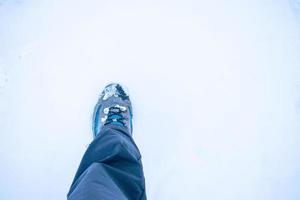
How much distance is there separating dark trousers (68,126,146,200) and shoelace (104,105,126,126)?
6.6 inches

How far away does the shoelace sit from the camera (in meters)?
0.90

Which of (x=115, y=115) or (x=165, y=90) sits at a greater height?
(x=165, y=90)

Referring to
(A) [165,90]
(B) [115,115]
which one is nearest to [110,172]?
(B) [115,115]

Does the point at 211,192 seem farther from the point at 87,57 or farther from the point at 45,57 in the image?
the point at 45,57

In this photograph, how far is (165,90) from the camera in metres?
0.99

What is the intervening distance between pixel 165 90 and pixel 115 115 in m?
0.24

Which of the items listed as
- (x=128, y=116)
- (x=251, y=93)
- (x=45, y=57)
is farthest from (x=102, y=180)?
(x=251, y=93)

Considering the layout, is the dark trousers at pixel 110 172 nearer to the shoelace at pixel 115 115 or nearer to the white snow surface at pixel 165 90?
the shoelace at pixel 115 115

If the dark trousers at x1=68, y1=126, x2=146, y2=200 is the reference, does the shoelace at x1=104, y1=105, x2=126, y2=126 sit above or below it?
above

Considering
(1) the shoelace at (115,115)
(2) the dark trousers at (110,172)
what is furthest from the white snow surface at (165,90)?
(2) the dark trousers at (110,172)

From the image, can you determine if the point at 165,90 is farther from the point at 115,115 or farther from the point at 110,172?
the point at 110,172

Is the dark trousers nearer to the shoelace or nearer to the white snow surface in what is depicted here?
the shoelace

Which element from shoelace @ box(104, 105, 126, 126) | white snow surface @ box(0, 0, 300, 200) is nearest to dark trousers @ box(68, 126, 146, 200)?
shoelace @ box(104, 105, 126, 126)

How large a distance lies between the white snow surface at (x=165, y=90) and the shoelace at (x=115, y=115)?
9 centimetres
